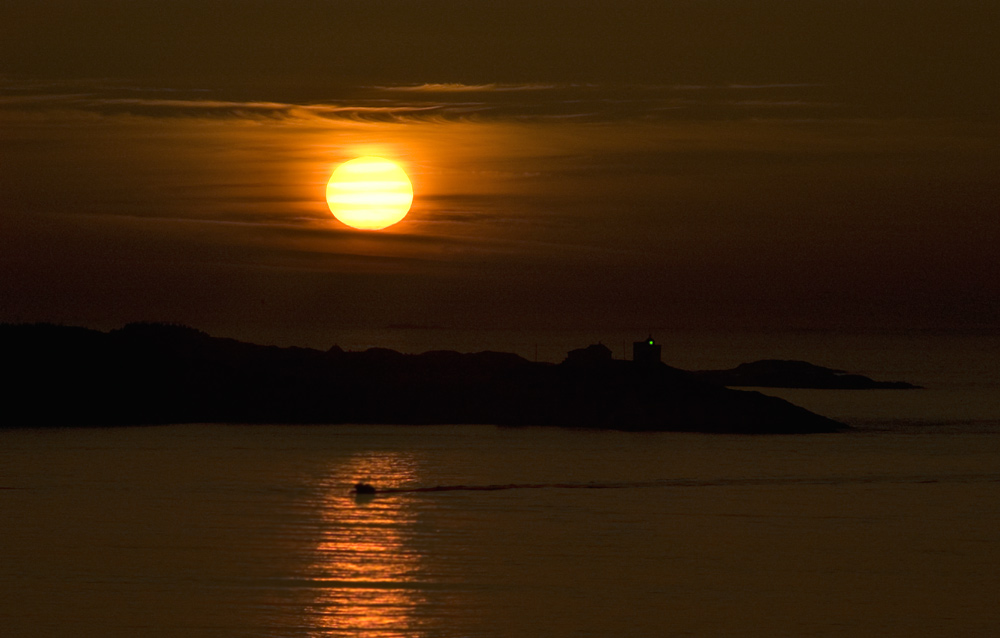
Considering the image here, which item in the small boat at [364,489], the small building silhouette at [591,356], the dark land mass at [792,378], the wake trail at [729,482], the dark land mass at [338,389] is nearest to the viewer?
the small boat at [364,489]

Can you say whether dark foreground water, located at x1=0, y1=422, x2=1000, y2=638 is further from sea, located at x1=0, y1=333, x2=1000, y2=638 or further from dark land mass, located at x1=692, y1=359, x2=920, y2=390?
dark land mass, located at x1=692, y1=359, x2=920, y2=390

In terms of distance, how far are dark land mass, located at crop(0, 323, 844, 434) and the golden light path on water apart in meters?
35.9

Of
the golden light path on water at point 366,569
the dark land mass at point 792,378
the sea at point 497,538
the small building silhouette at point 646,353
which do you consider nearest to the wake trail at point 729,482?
the sea at point 497,538

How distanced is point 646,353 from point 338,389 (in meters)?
24.5

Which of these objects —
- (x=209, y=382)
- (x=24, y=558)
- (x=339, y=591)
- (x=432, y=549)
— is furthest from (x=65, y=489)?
(x=209, y=382)

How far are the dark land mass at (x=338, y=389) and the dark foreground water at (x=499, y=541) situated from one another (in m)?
11.0

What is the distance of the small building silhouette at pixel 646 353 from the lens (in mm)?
91438

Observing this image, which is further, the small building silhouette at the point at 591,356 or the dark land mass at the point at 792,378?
the dark land mass at the point at 792,378

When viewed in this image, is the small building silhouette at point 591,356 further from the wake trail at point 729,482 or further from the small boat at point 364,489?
the small boat at point 364,489

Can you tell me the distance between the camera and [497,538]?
1714 inches

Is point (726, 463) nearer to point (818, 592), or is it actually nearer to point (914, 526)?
point (914, 526)

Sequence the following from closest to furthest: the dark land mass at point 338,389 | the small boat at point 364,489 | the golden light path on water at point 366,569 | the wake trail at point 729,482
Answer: the golden light path on water at point 366,569
the small boat at point 364,489
the wake trail at point 729,482
the dark land mass at point 338,389

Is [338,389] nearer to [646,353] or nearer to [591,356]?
[591,356]

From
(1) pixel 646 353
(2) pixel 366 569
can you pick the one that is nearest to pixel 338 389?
(1) pixel 646 353
